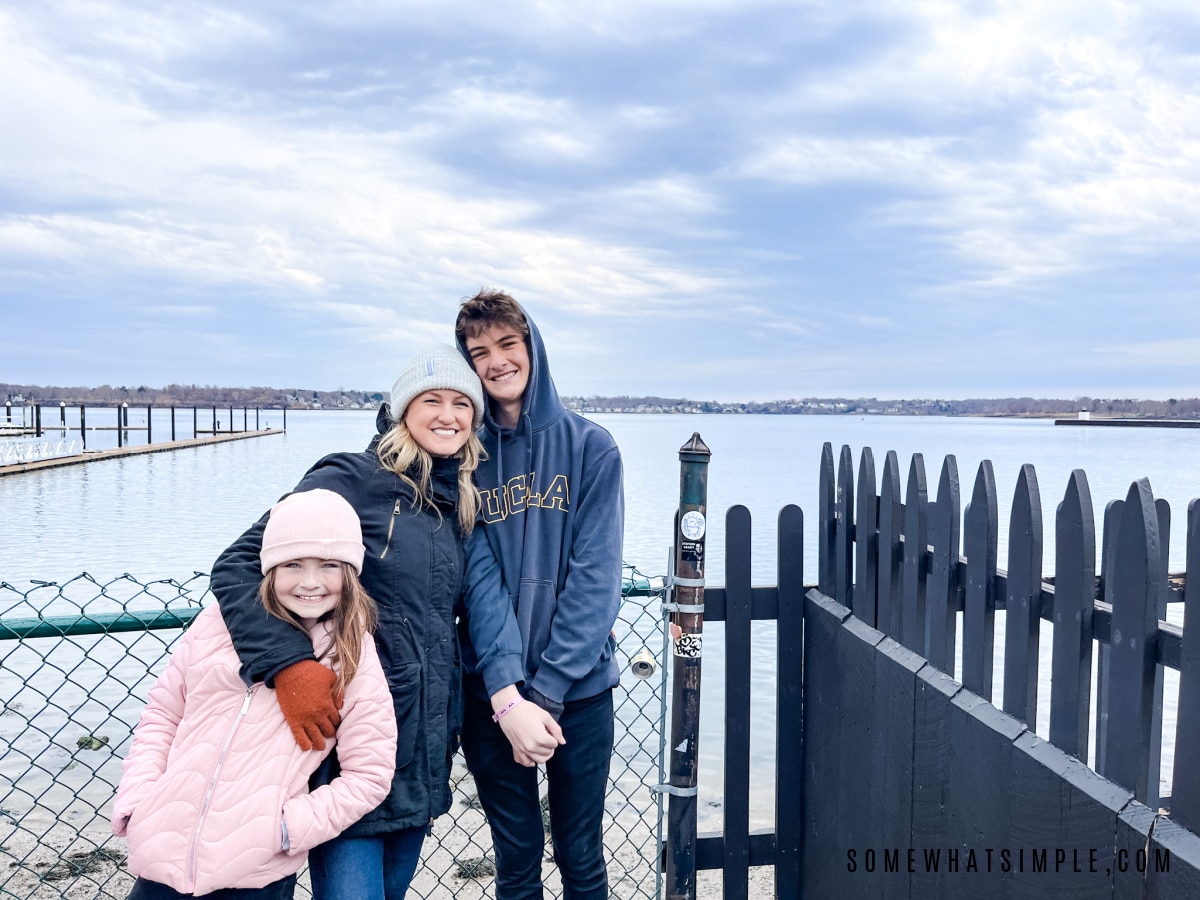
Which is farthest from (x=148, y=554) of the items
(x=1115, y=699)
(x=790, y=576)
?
(x=1115, y=699)

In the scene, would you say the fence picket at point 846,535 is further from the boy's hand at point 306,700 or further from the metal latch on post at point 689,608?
the boy's hand at point 306,700

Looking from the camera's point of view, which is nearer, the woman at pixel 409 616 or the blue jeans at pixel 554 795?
the woman at pixel 409 616

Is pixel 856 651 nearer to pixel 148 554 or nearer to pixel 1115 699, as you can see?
pixel 1115 699

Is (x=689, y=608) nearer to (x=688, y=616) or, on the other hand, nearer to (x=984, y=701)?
(x=688, y=616)

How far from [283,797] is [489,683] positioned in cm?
60

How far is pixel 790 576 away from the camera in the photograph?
3.26m

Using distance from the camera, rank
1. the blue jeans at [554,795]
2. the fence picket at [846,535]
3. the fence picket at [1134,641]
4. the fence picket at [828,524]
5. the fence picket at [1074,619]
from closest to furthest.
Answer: the fence picket at [1134,641], the fence picket at [1074,619], the blue jeans at [554,795], the fence picket at [846,535], the fence picket at [828,524]

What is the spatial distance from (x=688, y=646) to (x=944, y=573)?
0.86m

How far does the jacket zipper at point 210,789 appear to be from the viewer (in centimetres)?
199

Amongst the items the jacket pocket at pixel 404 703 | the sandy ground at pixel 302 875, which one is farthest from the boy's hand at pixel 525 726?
the sandy ground at pixel 302 875

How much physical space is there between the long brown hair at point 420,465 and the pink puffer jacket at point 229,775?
1.43 ft

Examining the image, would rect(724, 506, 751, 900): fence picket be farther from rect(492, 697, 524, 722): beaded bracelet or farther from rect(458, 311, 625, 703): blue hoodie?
rect(492, 697, 524, 722): beaded bracelet

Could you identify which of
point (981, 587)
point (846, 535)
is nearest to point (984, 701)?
point (981, 587)

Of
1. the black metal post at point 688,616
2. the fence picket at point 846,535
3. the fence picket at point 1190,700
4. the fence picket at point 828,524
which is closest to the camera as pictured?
the fence picket at point 1190,700
